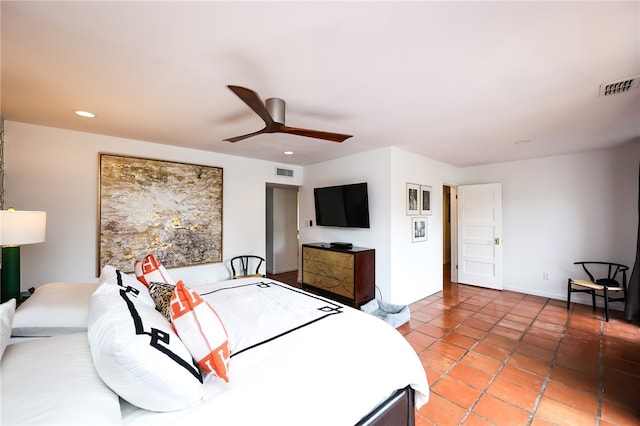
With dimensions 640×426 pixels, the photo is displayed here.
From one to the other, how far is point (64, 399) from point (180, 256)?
→ 10.6 ft

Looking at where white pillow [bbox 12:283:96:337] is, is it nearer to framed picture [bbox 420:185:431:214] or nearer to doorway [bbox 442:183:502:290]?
framed picture [bbox 420:185:431:214]

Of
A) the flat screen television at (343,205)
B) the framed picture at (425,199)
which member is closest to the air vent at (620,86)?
the framed picture at (425,199)

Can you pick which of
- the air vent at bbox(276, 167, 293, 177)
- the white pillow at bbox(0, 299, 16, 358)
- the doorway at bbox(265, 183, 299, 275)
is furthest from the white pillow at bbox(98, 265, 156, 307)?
the doorway at bbox(265, 183, 299, 275)

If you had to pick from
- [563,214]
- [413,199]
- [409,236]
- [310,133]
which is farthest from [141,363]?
[563,214]

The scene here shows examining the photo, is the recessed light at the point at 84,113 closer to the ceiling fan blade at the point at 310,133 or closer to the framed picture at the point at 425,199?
the ceiling fan blade at the point at 310,133

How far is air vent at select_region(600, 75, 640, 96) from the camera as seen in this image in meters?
1.93

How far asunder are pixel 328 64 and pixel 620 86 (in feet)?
7.62

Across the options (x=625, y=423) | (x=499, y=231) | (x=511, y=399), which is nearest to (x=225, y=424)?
(x=511, y=399)

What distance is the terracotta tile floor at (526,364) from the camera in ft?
6.07

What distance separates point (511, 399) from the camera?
1.98 metres

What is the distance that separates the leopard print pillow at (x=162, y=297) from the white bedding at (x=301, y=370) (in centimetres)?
37

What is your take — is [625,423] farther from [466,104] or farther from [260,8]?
[260,8]

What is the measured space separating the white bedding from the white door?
422cm

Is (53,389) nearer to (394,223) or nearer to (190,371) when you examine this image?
(190,371)
